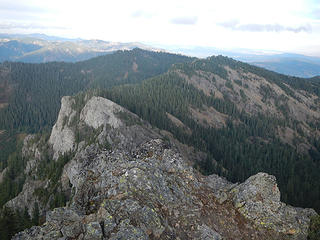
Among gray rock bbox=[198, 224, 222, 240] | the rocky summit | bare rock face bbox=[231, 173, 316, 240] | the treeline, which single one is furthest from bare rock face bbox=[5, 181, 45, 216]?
bare rock face bbox=[231, 173, 316, 240]

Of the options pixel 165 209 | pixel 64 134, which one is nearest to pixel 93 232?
pixel 165 209

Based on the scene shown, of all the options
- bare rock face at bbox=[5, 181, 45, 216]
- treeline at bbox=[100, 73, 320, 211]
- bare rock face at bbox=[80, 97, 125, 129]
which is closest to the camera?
bare rock face at bbox=[5, 181, 45, 216]

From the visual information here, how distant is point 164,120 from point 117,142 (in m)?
57.8

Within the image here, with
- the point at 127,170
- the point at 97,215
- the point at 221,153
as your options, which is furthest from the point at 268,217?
the point at 221,153

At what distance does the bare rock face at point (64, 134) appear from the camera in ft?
323

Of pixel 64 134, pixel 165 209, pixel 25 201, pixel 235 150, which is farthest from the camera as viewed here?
pixel 235 150

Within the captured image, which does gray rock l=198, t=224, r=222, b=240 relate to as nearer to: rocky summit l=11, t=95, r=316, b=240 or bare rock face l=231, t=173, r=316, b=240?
rocky summit l=11, t=95, r=316, b=240

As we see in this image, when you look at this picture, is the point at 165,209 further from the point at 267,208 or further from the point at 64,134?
the point at 64,134

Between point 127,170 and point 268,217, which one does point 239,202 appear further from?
point 127,170

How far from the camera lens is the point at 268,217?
29594mm

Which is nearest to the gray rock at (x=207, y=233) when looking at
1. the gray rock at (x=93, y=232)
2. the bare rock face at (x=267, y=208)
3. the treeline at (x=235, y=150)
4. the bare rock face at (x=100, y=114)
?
the bare rock face at (x=267, y=208)

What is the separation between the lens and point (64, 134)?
103688mm

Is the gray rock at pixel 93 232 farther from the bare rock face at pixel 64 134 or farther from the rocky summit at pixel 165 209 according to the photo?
the bare rock face at pixel 64 134

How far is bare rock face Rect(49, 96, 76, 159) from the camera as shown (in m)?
98.4
